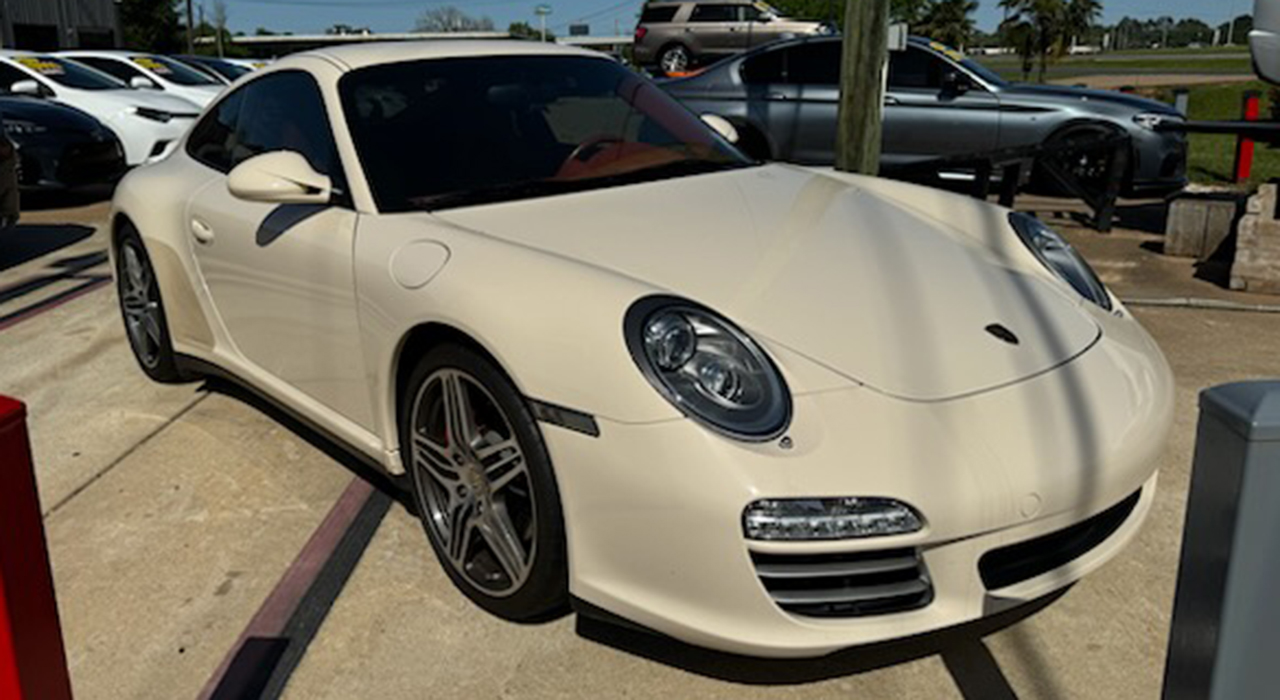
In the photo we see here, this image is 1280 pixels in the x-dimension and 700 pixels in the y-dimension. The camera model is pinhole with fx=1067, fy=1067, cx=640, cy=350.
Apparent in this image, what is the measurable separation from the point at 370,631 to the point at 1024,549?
1.56 meters

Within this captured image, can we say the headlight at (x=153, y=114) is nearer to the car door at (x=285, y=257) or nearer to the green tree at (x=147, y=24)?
the car door at (x=285, y=257)

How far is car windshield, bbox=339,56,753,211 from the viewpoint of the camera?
3.10 metres

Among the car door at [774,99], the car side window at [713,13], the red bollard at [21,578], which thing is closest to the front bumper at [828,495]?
the red bollard at [21,578]

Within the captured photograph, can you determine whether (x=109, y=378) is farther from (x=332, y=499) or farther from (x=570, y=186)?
(x=570, y=186)

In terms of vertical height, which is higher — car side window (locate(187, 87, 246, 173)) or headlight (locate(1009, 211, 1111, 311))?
car side window (locate(187, 87, 246, 173))

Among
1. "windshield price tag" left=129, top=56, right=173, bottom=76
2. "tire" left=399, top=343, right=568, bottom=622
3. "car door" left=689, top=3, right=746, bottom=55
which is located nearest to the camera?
"tire" left=399, top=343, right=568, bottom=622

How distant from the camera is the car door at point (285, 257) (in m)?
3.03

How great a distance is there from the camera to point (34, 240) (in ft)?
26.7

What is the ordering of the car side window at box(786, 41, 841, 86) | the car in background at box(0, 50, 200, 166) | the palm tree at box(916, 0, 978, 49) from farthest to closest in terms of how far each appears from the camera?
the palm tree at box(916, 0, 978, 49) < the car in background at box(0, 50, 200, 166) < the car side window at box(786, 41, 841, 86)

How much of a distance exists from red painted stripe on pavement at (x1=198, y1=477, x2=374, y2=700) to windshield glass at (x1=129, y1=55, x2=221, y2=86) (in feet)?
38.1

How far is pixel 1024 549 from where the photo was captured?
7.38ft

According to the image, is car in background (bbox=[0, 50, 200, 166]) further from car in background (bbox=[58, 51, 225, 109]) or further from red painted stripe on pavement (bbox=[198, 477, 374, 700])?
red painted stripe on pavement (bbox=[198, 477, 374, 700])

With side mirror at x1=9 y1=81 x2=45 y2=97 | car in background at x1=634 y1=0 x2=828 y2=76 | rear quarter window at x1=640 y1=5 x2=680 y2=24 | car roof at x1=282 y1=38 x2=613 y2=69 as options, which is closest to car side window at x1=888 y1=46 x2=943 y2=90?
car roof at x1=282 y1=38 x2=613 y2=69

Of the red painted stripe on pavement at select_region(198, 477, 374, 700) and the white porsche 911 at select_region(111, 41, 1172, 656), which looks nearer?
the white porsche 911 at select_region(111, 41, 1172, 656)
